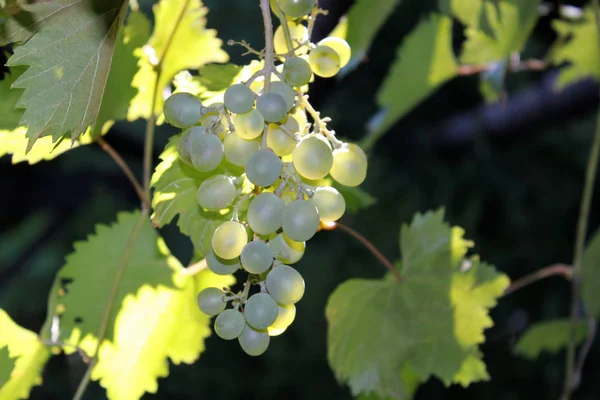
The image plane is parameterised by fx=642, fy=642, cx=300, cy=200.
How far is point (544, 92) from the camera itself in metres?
1.26

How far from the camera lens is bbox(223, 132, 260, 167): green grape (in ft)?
1.11

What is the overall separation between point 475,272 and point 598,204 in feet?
4.45

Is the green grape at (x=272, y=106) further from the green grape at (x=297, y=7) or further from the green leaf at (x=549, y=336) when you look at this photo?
the green leaf at (x=549, y=336)

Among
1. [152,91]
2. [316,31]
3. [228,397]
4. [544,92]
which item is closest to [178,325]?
[152,91]

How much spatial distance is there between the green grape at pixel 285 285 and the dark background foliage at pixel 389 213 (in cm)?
112

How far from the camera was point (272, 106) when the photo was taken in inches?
12.5

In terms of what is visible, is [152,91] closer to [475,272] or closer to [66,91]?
[66,91]

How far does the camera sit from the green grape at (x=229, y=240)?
12.9 inches

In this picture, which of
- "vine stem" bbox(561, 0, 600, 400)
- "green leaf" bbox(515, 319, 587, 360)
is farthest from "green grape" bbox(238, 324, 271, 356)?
"green leaf" bbox(515, 319, 587, 360)

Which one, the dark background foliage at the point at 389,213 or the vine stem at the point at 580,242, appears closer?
the vine stem at the point at 580,242

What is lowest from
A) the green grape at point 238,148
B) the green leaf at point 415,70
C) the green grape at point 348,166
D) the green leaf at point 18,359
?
the green leaf at point 415,70

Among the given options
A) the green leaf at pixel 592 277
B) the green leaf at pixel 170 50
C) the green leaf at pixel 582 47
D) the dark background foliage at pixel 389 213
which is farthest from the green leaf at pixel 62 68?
the dark background foliage at pixel 389 213

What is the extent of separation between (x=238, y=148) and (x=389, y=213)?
4.14 feet

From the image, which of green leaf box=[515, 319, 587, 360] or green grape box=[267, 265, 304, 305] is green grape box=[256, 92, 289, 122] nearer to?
green grape box=[267, 265, 304, 305]
